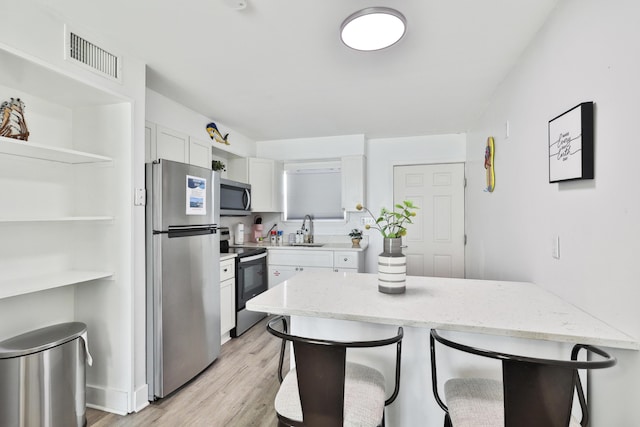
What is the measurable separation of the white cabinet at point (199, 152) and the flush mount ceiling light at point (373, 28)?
6.51 feet

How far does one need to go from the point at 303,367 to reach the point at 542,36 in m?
2.14

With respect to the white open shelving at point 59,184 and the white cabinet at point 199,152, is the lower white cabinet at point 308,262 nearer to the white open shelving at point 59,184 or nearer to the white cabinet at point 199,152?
the white cabinet at point 199,152

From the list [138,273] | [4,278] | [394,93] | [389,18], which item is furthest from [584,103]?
[4,278]

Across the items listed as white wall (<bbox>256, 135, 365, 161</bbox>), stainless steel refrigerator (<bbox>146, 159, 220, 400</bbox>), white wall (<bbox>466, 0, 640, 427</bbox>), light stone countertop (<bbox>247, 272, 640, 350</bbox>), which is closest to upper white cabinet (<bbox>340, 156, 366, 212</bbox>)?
white wall (<bbox>256, 135, 365, 161</bbox>)

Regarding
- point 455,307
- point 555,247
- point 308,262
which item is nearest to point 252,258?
point 308,262

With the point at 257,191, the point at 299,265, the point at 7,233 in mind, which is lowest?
the point at 299,265

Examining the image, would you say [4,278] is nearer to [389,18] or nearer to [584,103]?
[389,18]

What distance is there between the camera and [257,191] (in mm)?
4211

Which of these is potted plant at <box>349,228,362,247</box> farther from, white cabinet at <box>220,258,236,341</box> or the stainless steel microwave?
white cabinet at <box>220,258,236,341</box>

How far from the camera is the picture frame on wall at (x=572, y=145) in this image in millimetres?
1238

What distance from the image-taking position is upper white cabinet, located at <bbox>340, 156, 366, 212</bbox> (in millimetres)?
4102

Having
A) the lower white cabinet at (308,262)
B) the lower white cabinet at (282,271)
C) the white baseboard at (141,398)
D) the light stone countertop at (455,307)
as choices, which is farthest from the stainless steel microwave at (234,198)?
the light stone countertop at (455,307)

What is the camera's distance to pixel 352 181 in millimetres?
4125

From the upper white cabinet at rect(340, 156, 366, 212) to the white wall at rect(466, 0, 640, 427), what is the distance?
2.07 meters
